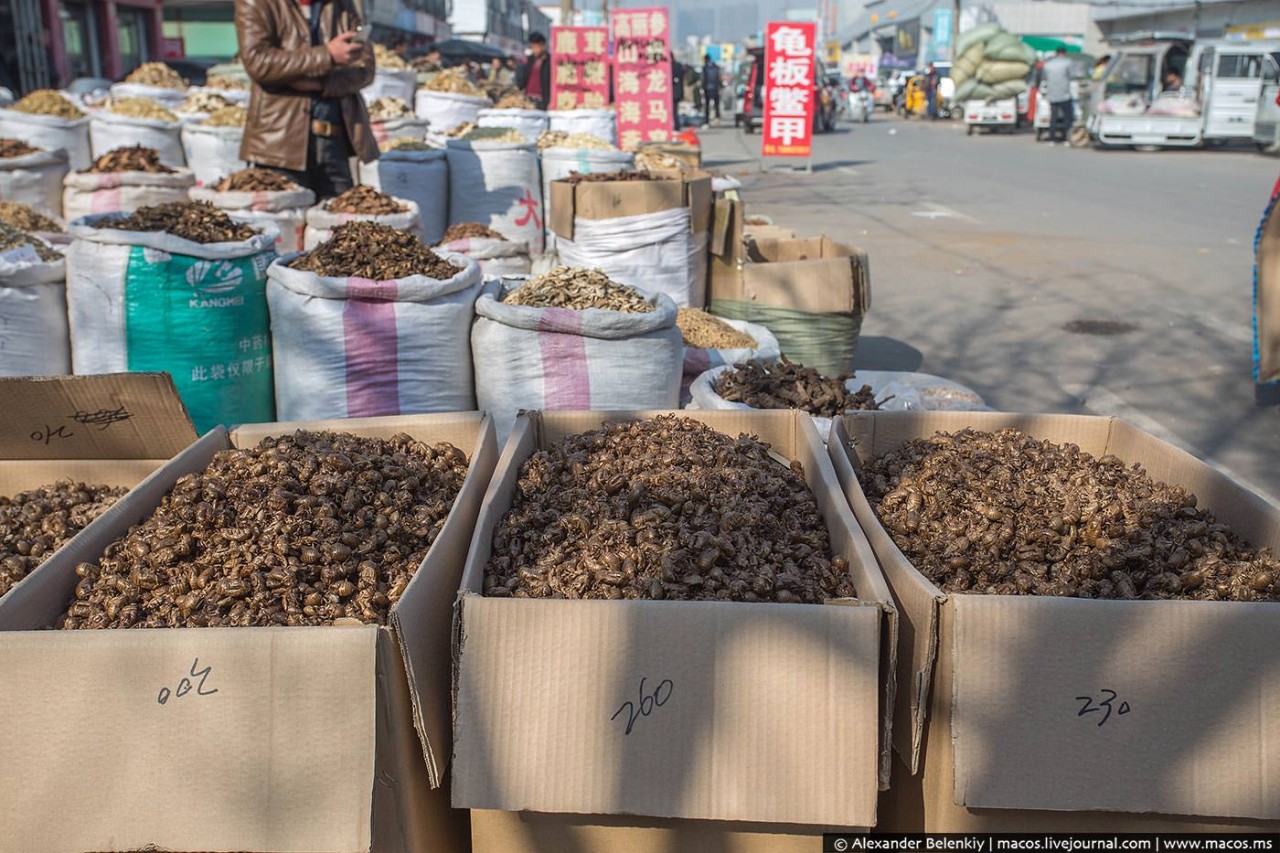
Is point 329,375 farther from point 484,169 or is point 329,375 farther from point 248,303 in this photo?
point 484,169

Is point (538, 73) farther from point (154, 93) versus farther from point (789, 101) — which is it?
point (154, 93)

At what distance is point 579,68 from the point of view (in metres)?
13.2

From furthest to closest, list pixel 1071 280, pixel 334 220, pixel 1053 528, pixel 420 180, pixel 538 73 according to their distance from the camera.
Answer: pixel 538 73 → pixel 1071 280 → pixel 420 180 → pixel 334 220 → pixel 1053 528

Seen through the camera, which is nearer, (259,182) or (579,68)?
(259,182)

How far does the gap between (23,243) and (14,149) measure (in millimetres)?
3397

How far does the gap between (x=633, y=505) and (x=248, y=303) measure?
7.10ft

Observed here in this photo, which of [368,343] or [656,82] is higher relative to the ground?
[656,82]

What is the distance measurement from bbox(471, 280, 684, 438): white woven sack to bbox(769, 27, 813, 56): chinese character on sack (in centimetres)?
1346

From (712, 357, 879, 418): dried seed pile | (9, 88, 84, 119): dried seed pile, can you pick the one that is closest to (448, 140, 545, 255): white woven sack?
(9, 88, 84, 119): dried seed pile

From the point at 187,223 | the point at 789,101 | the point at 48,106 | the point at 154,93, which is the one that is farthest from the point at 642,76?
the point at 187,223

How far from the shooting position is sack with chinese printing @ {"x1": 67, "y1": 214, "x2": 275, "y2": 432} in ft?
11.8

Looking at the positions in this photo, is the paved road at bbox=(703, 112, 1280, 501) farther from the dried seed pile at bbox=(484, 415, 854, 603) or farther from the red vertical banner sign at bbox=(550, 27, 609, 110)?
the dried seed pile at bbox=(484, 415, 854, 603)

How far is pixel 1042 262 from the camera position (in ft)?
31.4

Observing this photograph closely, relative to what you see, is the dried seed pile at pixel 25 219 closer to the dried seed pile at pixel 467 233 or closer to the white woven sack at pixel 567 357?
the dried seed pile at pixel 467 233
